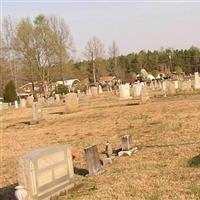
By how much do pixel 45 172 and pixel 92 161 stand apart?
1.83 metres

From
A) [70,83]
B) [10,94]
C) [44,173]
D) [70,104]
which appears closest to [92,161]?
[44,173]

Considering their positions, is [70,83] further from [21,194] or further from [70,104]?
[21,194]

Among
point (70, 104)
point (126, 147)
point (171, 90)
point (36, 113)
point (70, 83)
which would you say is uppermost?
point (70, 83)

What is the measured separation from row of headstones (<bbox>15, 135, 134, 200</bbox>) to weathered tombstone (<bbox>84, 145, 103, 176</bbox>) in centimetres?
7

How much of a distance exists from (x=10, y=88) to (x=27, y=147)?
4552 centimetres

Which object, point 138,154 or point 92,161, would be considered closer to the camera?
point 92,161

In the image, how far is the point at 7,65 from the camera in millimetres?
66000

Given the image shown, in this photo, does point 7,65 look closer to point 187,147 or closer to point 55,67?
point 55,67

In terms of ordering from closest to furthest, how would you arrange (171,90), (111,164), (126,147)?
(111,164) → (126,147) → (171,90)

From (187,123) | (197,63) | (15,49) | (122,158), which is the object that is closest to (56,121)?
(187,123)

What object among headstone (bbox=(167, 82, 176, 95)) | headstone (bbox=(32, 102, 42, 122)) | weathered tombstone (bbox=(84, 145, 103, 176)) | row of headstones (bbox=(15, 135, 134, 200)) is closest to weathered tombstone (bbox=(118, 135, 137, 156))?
Answer: weathered tombstone (bbox=(84, 145, 103, 176))

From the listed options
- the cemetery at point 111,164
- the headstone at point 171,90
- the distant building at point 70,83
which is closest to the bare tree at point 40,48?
the distant building at point 70,83

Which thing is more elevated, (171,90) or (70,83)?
(70,83)

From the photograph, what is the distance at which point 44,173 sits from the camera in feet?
24.1
